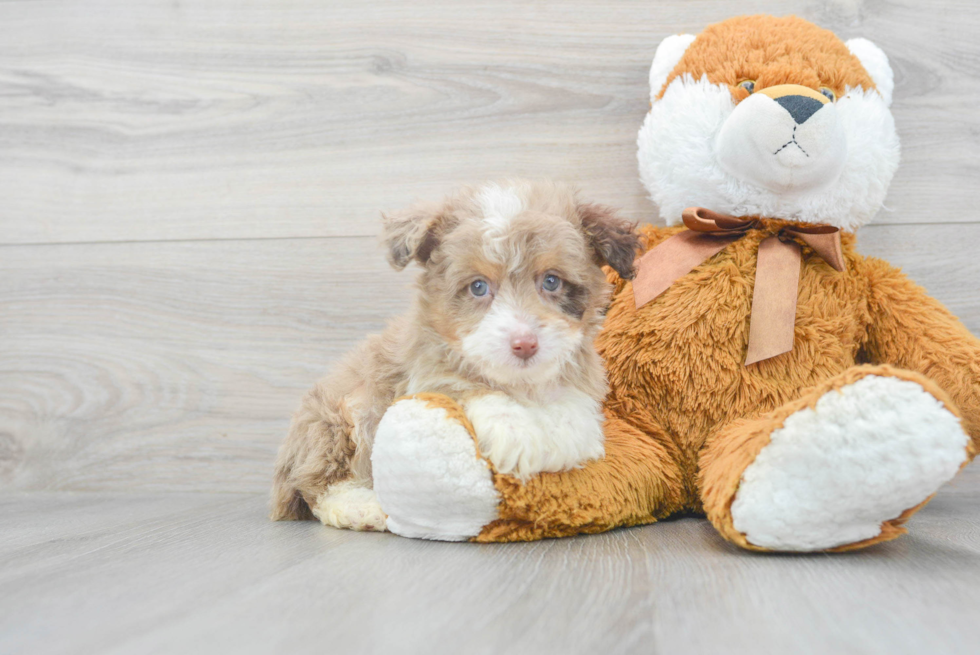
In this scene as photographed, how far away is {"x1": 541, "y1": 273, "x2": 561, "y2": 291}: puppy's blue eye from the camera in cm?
108

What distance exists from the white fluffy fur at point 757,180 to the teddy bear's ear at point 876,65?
0.19 ft

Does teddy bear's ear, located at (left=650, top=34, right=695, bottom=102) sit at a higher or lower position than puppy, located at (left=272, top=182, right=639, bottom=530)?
higher

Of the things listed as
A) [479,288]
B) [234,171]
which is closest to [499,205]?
[479,288]

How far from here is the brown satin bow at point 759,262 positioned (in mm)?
1206

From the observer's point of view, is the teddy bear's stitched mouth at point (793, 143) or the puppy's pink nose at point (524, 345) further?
the teddy bear's stitched mouth at point (793, 143)

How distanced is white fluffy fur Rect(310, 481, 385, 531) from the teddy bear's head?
0.77 metres

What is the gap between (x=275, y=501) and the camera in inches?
51.8

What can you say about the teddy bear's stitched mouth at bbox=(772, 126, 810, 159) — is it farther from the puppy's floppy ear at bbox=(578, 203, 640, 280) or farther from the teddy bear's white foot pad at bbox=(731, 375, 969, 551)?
the teddy bear's white foot pad at bbox=(731, 375, 969, 551)

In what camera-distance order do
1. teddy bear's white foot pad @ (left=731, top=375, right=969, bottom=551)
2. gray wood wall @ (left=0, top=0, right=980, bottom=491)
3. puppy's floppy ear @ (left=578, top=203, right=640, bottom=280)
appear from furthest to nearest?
gray wood wall @ (left=0, top=0, right=980, bottom=491) < puppy's floppy ear @ (left=578, top=203, right=640, bottom=280) < teddy bear's white foot pad @ (left=731, top=375, right=969, bottom=551)

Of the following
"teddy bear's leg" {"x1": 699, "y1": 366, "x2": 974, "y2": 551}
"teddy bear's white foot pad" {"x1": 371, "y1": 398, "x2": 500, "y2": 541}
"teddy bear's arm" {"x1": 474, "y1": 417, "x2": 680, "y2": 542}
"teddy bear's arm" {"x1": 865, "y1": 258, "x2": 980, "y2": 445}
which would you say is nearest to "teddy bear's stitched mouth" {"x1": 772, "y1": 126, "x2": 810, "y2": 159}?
"teddy bear's arm" {"x1": 865, "y1": 258, "x2": 980, "y2": 445}

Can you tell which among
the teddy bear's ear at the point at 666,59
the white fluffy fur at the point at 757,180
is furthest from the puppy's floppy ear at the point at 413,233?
the teddy bear's ear at the point at 666,59

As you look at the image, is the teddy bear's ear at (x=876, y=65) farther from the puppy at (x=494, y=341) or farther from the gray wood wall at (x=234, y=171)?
the puppy at (x=494, y=341)

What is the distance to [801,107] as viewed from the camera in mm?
1174

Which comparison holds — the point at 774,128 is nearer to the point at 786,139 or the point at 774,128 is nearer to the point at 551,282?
the point at 786,139
